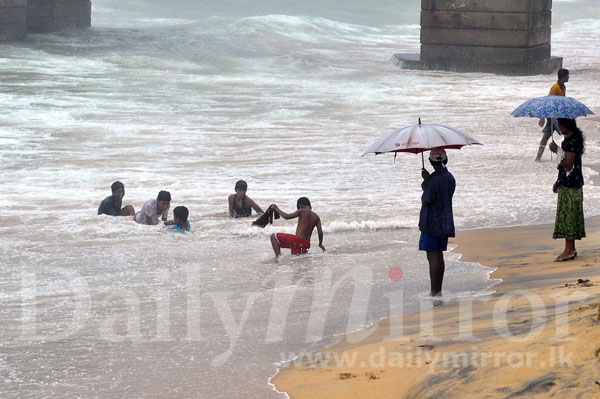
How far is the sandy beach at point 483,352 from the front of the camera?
5.20 meters

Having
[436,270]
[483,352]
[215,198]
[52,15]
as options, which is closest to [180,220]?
[215,198]

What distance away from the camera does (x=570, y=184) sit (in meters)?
8.70

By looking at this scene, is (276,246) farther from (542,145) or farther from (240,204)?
(542,145)

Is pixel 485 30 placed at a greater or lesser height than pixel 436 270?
greater

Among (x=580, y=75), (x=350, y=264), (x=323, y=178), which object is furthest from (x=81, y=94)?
(x=350, y=264)

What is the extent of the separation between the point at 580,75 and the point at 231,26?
1961 centimetres

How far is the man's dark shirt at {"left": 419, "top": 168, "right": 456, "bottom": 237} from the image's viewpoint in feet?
26.2

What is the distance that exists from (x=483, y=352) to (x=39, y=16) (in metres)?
36.3

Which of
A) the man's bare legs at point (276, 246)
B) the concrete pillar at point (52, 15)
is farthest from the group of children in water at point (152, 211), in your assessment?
the concrete pillar at point (52, 15)

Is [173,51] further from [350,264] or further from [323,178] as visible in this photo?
[350,264]

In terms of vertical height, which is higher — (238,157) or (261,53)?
(261,53)

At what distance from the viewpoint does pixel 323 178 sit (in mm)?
15891

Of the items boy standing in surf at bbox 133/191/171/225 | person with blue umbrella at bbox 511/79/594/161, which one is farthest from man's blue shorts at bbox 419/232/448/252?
boy standing in surf at bbox 133/191/171/225

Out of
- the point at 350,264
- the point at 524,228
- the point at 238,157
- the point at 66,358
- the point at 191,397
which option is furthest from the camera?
the point at 238,157
